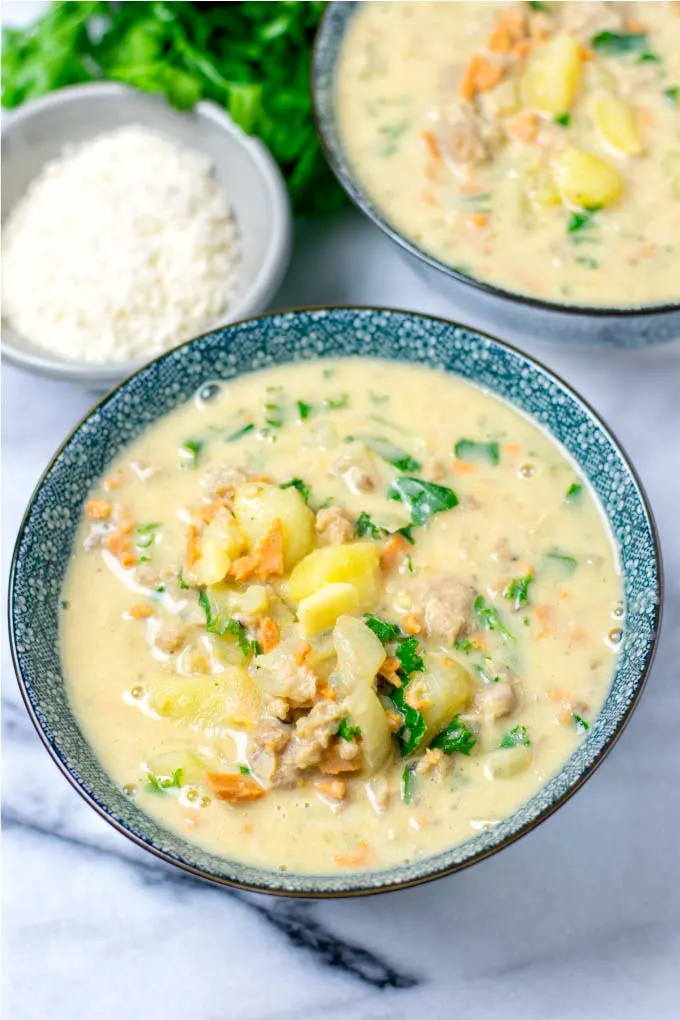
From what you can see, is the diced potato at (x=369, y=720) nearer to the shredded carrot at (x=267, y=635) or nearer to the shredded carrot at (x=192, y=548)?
the shredded carrot at (x=267, y=635)

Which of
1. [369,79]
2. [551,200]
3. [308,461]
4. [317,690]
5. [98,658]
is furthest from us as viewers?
[369,79]

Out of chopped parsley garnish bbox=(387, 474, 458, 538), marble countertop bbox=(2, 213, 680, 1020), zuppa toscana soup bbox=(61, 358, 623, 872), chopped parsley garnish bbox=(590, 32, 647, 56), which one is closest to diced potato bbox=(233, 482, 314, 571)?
zuppa toscana soup bbox=(61, 358, 623, 872)

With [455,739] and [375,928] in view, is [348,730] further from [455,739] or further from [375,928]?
[375,928]

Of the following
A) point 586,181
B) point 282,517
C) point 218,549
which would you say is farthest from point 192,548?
point 586,181

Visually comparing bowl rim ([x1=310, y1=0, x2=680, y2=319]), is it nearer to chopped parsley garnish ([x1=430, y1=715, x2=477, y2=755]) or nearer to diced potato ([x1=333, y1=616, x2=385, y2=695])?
diced potato ([x1=333, y1=616, x2=385, y2=695])

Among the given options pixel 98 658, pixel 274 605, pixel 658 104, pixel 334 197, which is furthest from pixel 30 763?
pixel 658 104

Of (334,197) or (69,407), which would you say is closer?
(69,407)

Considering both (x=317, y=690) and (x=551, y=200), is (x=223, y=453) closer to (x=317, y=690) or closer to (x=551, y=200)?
(x=317, y=690)
